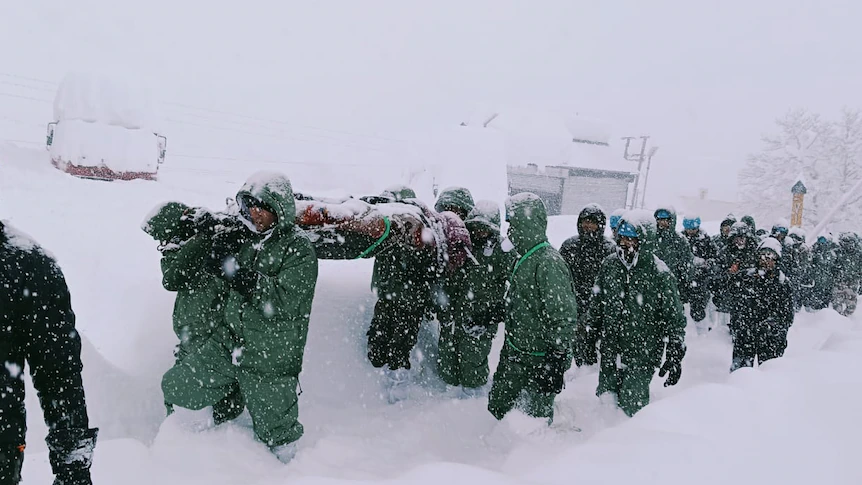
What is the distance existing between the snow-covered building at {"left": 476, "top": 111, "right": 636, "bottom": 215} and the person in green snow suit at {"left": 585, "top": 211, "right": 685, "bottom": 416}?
23295mm

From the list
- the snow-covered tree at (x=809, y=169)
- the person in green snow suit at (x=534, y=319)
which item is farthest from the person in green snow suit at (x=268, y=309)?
the snow-covered tree at (x=809, y=169)

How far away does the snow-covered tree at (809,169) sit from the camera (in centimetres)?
3138

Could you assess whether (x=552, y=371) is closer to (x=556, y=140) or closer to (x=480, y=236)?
(x=480, y=236)

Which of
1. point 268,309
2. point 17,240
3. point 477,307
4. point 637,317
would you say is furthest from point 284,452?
point 637,317

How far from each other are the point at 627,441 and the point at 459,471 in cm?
81

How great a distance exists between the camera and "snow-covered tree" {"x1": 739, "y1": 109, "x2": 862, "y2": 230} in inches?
1235

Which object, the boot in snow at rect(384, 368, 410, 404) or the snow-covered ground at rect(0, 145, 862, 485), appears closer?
the snow-covered ground at rect(0, 145, 862, 485)

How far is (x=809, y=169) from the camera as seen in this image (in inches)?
1289

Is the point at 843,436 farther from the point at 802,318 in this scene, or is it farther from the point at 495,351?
the point at 802,318

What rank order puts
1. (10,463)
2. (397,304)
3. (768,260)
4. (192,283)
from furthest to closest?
1. (768,260)
2. (397,304)
3. (192,283)
4. (10,463)

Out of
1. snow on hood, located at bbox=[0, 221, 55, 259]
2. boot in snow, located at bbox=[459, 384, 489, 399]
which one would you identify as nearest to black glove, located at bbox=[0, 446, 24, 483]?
snow on hood, located at bbox=[0, 221, 55, 259]

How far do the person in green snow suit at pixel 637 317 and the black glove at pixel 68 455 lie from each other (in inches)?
151

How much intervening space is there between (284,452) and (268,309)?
99 centimetres

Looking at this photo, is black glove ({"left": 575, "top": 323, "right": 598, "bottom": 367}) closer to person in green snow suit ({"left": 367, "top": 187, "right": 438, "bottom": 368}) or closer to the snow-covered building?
person in green snow suit ({"left": 367, "top": 187, "right": 438, "bottom": 368})
